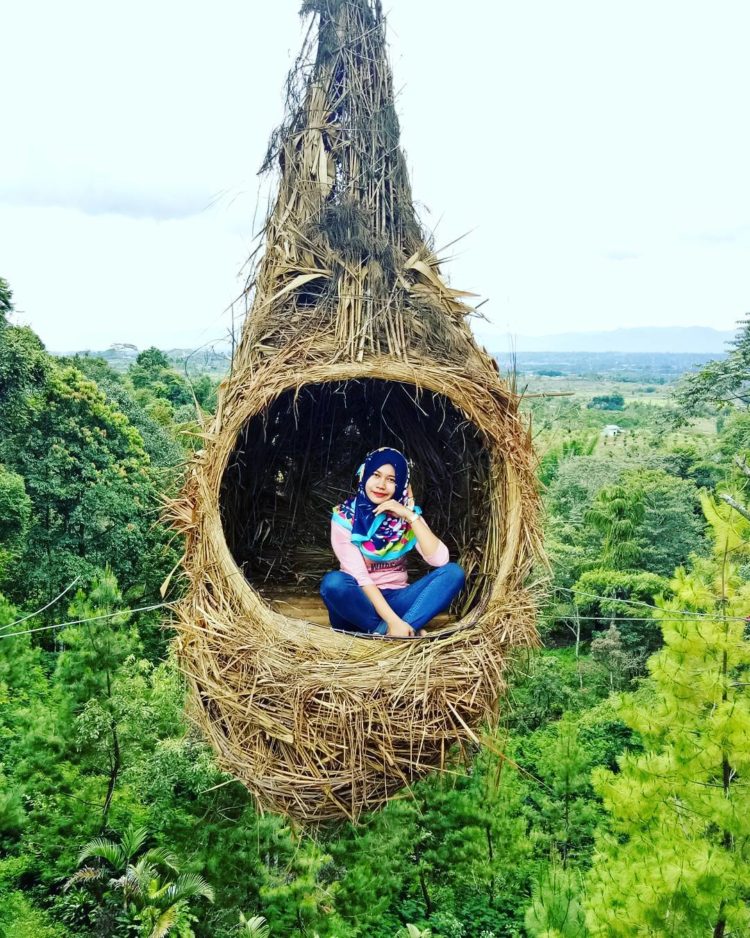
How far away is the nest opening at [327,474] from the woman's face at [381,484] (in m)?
0.48

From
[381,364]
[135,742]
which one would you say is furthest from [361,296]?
[135,742]

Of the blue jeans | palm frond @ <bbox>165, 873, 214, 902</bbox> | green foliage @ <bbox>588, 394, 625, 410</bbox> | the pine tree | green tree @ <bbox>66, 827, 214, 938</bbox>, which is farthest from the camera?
green foliage @ <bbox>588, 394, 625, 410</bbox>

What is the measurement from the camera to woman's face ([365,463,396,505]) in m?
3.67

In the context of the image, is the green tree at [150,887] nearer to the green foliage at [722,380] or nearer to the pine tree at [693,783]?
the pine tree at [693,783]

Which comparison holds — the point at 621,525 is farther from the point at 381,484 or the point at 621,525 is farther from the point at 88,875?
the point at 381,484

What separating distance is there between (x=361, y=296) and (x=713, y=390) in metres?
10.7

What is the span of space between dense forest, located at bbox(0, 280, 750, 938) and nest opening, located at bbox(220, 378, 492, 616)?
0.52 meters

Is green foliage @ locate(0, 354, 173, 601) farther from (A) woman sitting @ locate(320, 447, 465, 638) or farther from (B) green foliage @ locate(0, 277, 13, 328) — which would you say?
(A) woman sitting @ locate(320, 447, 465, 638)

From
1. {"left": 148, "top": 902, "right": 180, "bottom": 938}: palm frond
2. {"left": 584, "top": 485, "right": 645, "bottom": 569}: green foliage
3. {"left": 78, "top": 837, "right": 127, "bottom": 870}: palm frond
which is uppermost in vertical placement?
{"left": 584, "top": 485, "right": 645, "bottom": 569}: green foliage

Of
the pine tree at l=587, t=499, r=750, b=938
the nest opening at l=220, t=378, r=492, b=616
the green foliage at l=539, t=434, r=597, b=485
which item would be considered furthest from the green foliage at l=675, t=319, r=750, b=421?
the pine tree at l=587, t=499, r=750, b=938

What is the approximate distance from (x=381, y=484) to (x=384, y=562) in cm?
45

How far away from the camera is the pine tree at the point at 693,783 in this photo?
3.02 m

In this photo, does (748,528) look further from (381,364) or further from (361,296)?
(361,296)

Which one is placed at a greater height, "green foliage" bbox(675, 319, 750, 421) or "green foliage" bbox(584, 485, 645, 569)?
"green foliage" bbox(675, 319, 750, 421)
